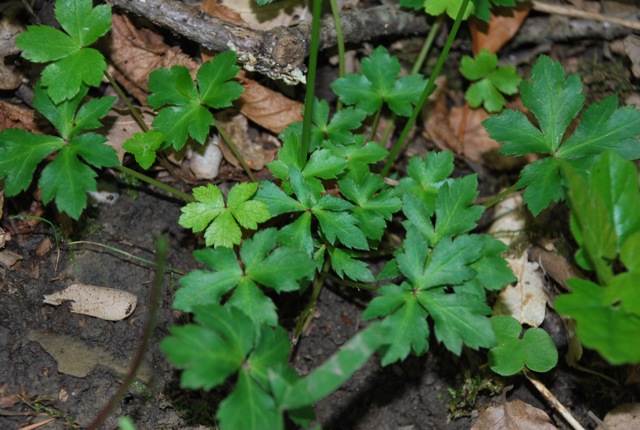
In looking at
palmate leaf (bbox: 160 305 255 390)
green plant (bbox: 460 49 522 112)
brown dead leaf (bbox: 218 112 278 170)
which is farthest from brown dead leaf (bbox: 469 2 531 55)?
palmate leaf (bbox: 160 305 255 390)

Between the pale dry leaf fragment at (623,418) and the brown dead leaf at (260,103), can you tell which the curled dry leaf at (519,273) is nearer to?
the pale dry leaf fragment at (623,418)

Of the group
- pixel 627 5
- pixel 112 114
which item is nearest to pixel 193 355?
pixel 112 114

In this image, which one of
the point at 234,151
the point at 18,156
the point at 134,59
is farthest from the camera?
the point at 134,59

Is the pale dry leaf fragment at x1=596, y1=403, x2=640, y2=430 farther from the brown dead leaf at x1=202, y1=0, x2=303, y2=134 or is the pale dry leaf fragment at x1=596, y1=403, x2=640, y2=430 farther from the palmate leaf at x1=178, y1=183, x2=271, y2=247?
the brown dead leaf at x1=202, y1=0, x2=303, y2=134

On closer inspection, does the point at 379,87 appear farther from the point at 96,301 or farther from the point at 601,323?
the point at 96,301

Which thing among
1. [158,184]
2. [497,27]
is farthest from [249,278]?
[497,27]

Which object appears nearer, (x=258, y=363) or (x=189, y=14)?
(x=258, y=363)

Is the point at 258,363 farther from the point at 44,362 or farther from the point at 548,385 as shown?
the point at 548,385
